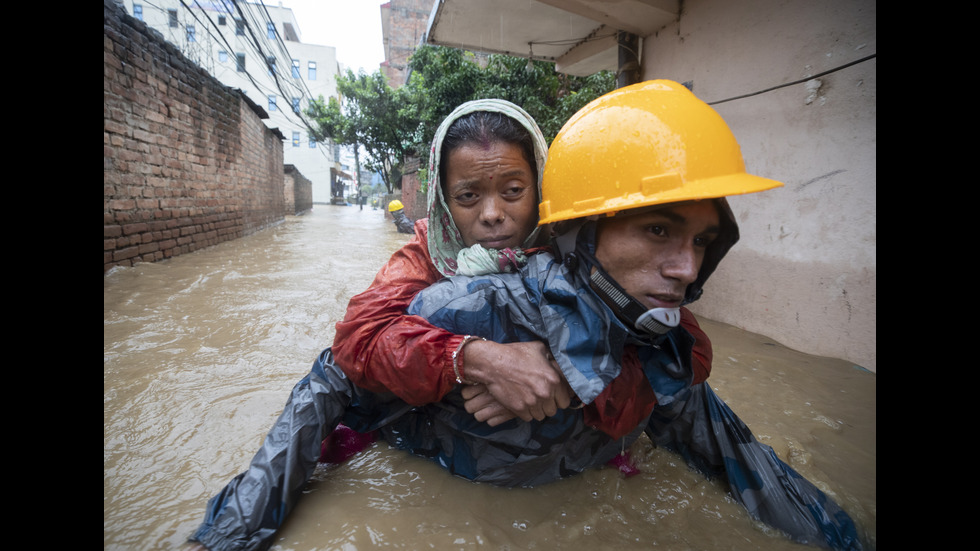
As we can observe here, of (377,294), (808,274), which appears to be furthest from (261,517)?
(808,274)

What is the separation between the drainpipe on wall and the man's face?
165 inches

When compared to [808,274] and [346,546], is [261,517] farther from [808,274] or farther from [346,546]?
[808,274]

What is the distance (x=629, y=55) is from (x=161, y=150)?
20.2 feet

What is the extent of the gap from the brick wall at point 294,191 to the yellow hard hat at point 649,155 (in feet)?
62.9

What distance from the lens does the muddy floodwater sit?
1365mm

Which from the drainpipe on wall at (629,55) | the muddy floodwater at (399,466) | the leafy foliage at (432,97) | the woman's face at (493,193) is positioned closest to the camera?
the muddy floodwater at (399,466)

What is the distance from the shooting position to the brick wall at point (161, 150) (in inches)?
187

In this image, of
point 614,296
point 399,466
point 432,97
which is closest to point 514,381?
point 614,296

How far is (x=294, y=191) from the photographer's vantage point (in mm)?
20625

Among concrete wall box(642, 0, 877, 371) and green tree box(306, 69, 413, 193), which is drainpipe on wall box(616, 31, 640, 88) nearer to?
concrete wall box(642, 0, 877, 371)

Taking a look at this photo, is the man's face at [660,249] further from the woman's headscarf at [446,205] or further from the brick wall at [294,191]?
the brick wall at [294,191]

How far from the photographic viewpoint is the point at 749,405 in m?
2.34

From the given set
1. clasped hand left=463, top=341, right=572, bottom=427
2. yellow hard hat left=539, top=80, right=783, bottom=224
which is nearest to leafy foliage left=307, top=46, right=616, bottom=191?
yellow hard hat left=539, top=80, right=783, bottom=224

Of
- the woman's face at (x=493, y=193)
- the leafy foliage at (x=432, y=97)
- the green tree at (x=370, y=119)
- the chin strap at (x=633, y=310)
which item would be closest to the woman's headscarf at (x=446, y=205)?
the woman's face at (x=493, y=193)
